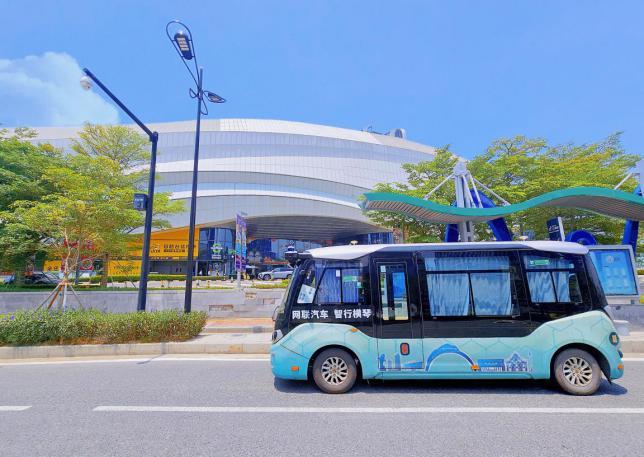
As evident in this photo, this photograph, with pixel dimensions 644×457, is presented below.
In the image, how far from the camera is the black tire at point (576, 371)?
5.05 meters

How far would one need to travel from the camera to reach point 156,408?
4625 millimetres

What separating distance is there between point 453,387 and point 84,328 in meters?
9.75

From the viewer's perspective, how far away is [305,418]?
424 centimetres

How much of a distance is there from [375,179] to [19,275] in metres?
46.9

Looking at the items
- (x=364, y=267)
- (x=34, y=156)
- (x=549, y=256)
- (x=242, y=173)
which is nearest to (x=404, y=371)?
(x=364, y=267)

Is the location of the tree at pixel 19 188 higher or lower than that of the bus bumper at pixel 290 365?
higher

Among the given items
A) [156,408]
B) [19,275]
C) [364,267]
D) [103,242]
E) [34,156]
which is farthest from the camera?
[19,275]

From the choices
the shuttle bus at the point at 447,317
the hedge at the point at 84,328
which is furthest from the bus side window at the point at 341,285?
the hedge at the point at 84,328

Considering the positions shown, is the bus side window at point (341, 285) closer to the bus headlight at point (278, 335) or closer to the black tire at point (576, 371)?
the bus headlight at point (278, 335)

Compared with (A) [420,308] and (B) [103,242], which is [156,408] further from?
(B) [103,242]

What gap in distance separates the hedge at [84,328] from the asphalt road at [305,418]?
2.64 meters

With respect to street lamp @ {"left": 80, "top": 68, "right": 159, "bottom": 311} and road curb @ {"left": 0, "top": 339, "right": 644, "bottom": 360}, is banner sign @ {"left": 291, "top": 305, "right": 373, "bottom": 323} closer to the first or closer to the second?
road curb @ {"left": 0, "top": 339, "right": 644, "bottom": 360}

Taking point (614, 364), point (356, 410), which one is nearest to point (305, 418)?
point (356, 410)

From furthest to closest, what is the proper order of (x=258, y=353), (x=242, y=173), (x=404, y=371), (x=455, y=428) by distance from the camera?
(x=242, y=173) < (x=258, y=353) < (x=404, y=371) < (x=455, y=428)
